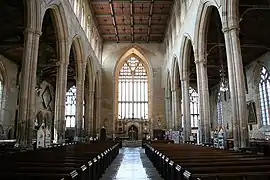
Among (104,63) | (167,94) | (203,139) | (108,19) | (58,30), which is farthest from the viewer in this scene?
(104,63)

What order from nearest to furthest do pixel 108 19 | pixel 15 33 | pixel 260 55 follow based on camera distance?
pixel 15 33
pixel 260 55
pixel 108 19

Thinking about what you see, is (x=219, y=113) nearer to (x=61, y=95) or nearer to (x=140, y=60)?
(x=140, y=60)

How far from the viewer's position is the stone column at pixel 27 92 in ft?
34.7

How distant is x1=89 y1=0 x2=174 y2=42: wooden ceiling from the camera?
23344mm

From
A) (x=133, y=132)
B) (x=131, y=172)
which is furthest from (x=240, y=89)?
(x=133, y=132)

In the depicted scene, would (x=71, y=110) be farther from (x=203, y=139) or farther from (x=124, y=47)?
(x=203, y=139)

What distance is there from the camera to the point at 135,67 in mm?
33469

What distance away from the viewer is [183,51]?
20.4 m

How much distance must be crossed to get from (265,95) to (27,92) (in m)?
19.9

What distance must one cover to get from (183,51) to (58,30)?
10182mm

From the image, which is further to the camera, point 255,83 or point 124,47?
point 124,47

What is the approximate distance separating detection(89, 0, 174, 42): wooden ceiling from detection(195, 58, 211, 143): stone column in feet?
33.7

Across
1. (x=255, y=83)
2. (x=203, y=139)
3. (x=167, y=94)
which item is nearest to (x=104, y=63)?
(x=167, y=94)

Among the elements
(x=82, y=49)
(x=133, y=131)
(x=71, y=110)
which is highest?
(x=82, y=49)
